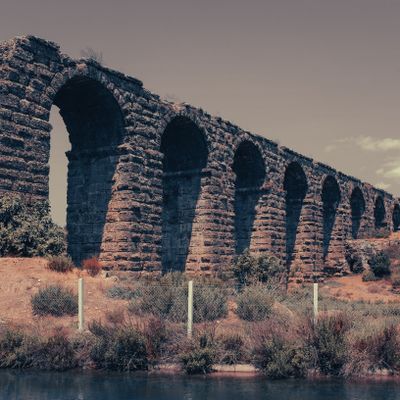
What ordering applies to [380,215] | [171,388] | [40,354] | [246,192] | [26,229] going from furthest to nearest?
1. [380,215]
2. [246,192]
3. [26,229]
4. [40,354]
5. [171,388]

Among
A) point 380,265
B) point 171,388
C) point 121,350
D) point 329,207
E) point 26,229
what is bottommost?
point 171,388

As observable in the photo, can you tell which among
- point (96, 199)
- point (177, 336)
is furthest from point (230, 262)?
point (177, 336)

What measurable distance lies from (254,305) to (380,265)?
22.4 m

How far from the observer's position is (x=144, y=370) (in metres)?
10.2

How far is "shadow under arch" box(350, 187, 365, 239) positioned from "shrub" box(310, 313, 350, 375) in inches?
1393

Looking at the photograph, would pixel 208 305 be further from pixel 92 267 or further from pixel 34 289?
pixel 92 267

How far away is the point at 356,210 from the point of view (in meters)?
45.1

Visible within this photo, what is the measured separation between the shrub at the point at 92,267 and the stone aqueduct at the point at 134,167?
0.83m

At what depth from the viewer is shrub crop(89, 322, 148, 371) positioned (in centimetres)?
1018

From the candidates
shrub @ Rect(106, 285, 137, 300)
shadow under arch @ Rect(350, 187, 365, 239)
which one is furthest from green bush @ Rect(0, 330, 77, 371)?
shadow under arch @ Rect(350, 187, 365, 239)

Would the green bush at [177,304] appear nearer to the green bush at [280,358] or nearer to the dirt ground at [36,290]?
the dirt ground at [36,290]

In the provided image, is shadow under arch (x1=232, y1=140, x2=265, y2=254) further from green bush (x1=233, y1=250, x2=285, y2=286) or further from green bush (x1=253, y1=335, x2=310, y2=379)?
green bush (x1=253, y1=335, x2=310, y2=379)

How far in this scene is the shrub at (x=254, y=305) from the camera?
13625 millimetres

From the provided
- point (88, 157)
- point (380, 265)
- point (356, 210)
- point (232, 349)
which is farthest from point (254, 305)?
point (356, 210)
